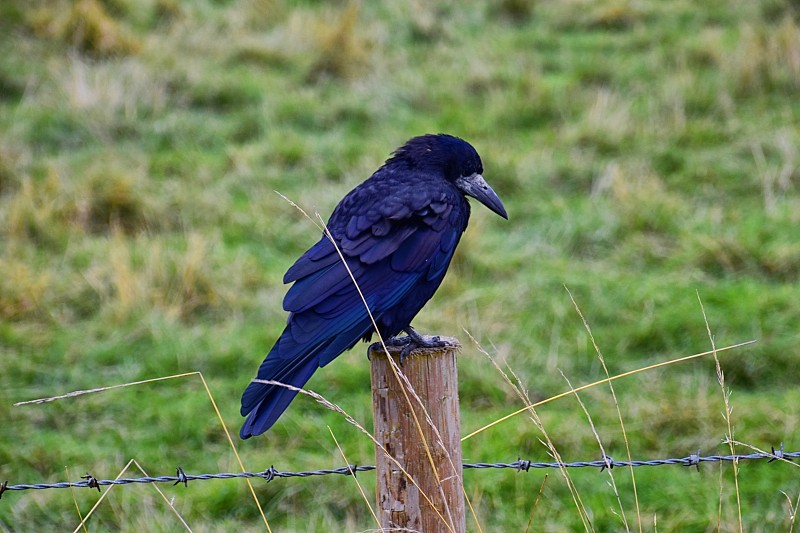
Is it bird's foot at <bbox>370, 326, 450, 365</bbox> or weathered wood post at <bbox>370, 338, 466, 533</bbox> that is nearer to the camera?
weathered wood post at <bbox>370, 338, 466, 533</bbox>

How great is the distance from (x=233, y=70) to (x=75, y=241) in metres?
2.81

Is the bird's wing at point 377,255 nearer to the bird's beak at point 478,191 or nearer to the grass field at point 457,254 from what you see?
the bird's beak at point 478,191

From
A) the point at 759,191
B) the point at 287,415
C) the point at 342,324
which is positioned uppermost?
the point at 342,324

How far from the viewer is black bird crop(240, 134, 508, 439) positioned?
279cm

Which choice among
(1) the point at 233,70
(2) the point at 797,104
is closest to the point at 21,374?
(1) the point at 233,70

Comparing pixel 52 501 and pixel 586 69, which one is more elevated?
pixel 586 69

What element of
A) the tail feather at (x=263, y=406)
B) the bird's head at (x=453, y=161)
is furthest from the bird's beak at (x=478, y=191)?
the tail feather at (x=263, y=406)

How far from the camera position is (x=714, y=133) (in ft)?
23.0

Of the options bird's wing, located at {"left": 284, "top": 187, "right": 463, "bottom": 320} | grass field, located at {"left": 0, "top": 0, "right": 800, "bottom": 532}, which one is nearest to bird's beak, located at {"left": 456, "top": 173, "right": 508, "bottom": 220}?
bird's wing, located at {"left": 284, "top": 187, "right": 463, "bottom": 320}

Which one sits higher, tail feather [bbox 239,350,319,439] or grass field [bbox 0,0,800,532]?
tail feather [bbox 239,350,319,439]

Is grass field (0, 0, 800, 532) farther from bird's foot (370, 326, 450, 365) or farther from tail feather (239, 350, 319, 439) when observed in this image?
tail feather (239, 350, 319, 439)

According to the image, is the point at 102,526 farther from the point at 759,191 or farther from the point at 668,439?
the point at 759,191

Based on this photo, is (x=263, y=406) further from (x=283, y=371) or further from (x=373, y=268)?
(x=373, y=268)

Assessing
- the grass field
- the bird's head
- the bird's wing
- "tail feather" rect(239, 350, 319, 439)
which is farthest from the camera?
the grass field
